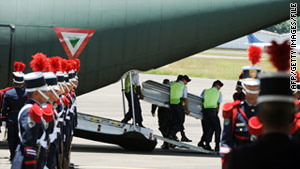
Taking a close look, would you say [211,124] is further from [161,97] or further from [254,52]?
[254,52]

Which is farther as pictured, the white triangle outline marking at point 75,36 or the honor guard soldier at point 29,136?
the white triangle outline marking at point 75,36

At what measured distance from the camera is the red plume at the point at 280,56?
3332 millimetres

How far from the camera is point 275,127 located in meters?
3.15

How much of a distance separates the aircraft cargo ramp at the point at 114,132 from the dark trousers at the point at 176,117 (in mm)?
1398

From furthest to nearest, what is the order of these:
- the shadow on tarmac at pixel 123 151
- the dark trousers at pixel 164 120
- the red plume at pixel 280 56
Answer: the dark trousers at pixel 164 120 → the shadow on tarmac at pixel 123 151 → the red plume at pixel 280 56

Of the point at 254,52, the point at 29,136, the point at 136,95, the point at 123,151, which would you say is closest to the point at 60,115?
the point at 29,136


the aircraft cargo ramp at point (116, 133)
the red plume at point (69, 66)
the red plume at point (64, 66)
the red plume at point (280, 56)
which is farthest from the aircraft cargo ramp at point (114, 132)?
the red plume at point (280, 56)

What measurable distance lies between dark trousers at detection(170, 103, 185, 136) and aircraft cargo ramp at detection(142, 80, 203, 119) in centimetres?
26

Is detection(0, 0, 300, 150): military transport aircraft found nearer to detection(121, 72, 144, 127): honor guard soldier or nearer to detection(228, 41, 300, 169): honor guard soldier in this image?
detection(121, 72, 144, 127): honor guard soldier

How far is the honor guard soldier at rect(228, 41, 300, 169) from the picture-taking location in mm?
3061

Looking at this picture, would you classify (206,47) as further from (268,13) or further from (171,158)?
(171,158)

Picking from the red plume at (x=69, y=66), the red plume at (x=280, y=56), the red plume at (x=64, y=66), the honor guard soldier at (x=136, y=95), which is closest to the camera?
the red plume at (x=280, y=56)

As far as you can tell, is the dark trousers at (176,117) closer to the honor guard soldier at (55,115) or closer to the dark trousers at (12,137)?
the dark trousers at (12,137)

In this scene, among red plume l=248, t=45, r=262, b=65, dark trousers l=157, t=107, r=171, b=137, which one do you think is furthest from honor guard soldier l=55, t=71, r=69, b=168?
dark trousers l=157, t=107, r=171, b=137
